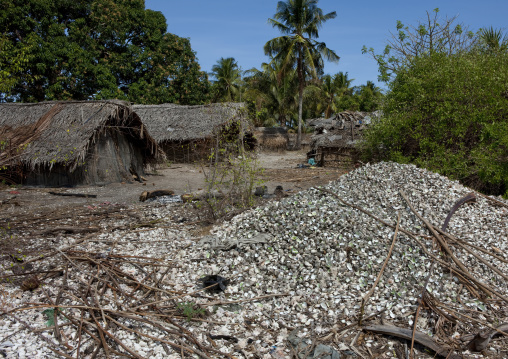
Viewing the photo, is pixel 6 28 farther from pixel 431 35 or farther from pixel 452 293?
pixel 452 293

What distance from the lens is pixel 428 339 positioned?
3.60 metres

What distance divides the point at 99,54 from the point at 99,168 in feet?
45.3

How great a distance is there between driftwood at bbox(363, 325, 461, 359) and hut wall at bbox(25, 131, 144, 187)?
10011 mm

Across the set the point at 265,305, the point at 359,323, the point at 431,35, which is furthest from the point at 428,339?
the point at 431,35

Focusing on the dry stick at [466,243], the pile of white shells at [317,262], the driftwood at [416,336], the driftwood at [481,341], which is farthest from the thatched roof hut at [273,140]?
the driftwood at [481,341]

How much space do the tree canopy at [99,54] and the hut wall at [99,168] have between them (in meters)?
11.0

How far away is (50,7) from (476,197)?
2363cm

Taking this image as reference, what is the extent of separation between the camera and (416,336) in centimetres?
363

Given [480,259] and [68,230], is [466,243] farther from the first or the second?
[68,230]

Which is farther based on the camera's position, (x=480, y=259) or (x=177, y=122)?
(x=177, y=122)

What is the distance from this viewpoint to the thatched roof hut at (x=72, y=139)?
449 inches

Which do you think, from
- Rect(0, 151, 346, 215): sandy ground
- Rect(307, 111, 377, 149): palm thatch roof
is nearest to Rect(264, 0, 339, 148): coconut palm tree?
Rect(307, 111, 377, 149): palm thatch roof

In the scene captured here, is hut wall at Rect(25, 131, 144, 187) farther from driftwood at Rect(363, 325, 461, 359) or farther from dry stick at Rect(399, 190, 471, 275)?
driftwood at Rect(363, 325, 461, 359)

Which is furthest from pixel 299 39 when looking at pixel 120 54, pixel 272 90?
pixel 120 54
